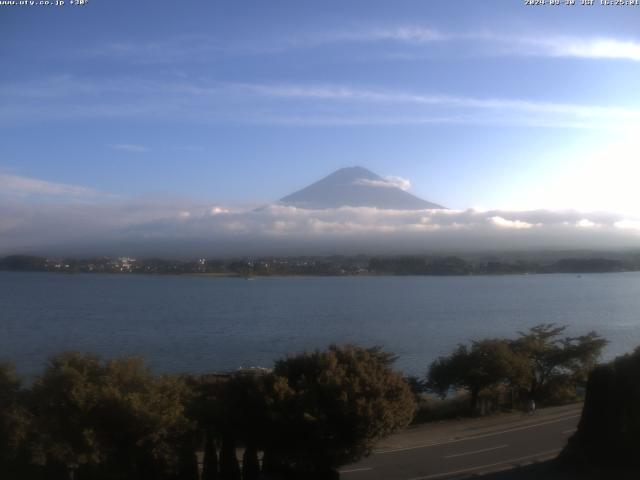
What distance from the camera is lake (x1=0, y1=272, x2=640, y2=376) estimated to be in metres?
25.1

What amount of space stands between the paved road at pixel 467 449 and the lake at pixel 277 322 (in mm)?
7995

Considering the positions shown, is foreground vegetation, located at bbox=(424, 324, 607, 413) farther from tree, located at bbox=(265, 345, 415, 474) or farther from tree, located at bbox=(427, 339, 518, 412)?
tree, located at bbox=(265, 345, 415, 474)

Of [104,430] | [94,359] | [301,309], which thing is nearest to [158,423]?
[104,430]

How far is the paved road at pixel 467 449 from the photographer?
10250 mm

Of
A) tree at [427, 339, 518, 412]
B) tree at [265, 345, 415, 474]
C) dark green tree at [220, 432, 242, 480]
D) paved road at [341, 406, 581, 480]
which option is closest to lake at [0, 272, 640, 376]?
tree at [427, 339, 518, 412]

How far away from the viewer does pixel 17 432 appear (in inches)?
311

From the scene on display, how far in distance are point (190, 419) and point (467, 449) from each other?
5646 millimetres

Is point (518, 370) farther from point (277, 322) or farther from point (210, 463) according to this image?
point (277, 322)

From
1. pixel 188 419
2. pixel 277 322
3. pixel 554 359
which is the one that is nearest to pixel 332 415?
pixel 188 419

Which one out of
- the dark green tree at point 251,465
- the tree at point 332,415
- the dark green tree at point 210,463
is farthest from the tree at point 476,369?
the dark green tree at point 210,463

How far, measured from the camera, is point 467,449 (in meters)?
11.8

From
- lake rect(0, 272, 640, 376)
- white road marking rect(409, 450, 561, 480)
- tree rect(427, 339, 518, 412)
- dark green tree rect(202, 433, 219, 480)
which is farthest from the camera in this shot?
lake rect(0, 272, 640, 376)

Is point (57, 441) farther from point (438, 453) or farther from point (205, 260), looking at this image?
point (205, 260)

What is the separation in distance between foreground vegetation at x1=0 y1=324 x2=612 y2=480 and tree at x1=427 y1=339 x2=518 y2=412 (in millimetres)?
8052
